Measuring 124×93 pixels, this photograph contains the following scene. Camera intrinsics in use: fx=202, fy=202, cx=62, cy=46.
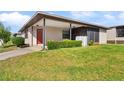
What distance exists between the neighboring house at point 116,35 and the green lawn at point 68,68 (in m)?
19.1

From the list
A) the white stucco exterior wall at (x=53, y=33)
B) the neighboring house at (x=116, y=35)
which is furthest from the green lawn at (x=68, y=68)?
the neighboring house at (x=116, y=35)

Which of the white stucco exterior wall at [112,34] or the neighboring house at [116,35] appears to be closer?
the neighboring house at [116,35]

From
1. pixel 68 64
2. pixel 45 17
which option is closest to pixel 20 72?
pixel 68 64

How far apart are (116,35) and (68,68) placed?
2356 centimetres

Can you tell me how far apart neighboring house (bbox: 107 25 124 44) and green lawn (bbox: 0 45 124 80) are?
19064mm

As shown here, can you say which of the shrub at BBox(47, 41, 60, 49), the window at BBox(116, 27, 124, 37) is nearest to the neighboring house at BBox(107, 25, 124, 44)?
the window at BBox(116, 27, 124, 37)

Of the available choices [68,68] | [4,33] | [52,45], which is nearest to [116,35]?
[4,33]

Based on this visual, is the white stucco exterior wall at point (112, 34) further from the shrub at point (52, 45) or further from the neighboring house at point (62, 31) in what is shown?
the shrub at point (52, 45)

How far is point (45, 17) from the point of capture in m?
18.0

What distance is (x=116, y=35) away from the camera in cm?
3200

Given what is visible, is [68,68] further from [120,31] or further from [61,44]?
[120,31]

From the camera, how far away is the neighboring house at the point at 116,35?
3094 cm
